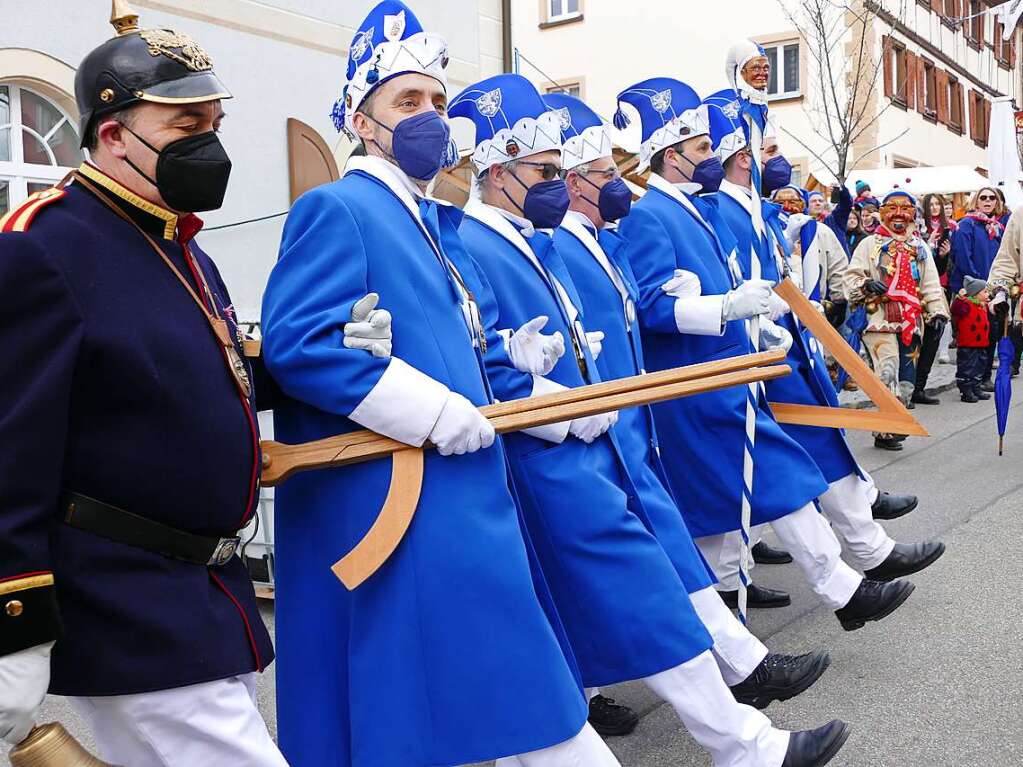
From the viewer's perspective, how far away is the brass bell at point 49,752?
196cm

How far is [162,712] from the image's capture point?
2160 millimetres

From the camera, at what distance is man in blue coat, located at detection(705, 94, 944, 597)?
196 inches

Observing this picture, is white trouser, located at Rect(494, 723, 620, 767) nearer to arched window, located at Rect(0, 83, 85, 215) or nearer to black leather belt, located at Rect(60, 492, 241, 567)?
black leather belt, located at Rect(60, 492, 241, 567)

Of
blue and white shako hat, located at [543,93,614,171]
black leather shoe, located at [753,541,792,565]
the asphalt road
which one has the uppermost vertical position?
blue and white shako hat, located at [543,93,614,171]

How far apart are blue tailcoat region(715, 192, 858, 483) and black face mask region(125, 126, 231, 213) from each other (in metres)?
3.14

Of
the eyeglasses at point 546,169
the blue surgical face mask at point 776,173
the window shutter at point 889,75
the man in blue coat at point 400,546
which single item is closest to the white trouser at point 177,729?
the man in blue coat at point 400,546

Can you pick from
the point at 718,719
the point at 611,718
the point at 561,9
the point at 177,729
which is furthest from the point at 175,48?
the point at 561,9

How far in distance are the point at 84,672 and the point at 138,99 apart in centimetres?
104

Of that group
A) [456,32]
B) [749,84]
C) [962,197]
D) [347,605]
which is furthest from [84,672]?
[962,197]

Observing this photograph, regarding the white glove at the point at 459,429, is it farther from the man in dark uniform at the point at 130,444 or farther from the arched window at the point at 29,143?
the arched window at the point at 29,143

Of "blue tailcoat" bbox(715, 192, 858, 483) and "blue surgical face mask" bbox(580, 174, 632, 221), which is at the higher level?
"blue surgical face mask" bbox(580, 174, 632, 221)

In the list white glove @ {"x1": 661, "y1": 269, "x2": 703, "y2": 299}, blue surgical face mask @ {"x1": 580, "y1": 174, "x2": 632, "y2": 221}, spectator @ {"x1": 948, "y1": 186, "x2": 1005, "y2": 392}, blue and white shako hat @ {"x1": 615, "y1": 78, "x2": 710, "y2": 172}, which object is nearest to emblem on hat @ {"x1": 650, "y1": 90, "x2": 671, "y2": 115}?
blue and white shako hat @ {"x1": 615, "y1": 78, "x2": 710, "y2": 172}

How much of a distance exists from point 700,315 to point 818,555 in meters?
0.99

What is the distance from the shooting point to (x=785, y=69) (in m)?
25.2
